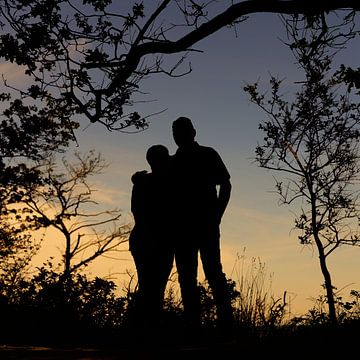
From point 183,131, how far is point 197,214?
92cm

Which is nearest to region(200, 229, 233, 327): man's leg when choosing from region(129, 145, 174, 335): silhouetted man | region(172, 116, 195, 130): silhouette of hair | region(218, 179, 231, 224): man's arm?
region(218, 179, 231, 224): man's arm

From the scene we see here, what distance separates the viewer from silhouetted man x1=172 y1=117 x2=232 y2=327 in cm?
595

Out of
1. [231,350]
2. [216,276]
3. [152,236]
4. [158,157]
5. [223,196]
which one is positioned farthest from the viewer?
[152,236]

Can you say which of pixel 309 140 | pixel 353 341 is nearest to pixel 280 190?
pixel 309 140

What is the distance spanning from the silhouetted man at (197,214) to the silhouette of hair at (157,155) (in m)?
0.17

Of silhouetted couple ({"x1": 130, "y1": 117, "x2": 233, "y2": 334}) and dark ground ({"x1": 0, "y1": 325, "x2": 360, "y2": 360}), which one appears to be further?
silhouetted couple ({"x1": 130, "y1": 117, "x2": 233, "y2": 334})

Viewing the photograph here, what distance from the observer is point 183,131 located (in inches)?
237

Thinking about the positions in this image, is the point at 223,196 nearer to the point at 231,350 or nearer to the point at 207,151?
the point at 207,151

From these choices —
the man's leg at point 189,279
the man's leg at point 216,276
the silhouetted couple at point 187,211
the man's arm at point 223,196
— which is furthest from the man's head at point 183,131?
the man's leg at point 189,279

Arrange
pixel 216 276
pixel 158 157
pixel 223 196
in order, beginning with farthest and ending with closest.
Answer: pixel 158 157
pixel 223 196
pixel 216 276

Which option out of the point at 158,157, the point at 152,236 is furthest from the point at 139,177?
the point at 152,236

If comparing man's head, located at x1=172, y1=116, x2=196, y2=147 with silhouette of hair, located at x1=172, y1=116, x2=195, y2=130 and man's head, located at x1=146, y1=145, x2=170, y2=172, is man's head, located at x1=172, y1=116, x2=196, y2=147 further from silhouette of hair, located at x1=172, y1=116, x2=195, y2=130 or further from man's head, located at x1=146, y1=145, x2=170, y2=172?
man's head, located at x1=146, y1=145, x2=170, y2=172

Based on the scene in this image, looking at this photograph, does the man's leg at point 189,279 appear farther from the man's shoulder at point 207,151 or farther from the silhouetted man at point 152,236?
the man's shoulder at point 207,151

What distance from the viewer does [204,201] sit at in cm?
599
